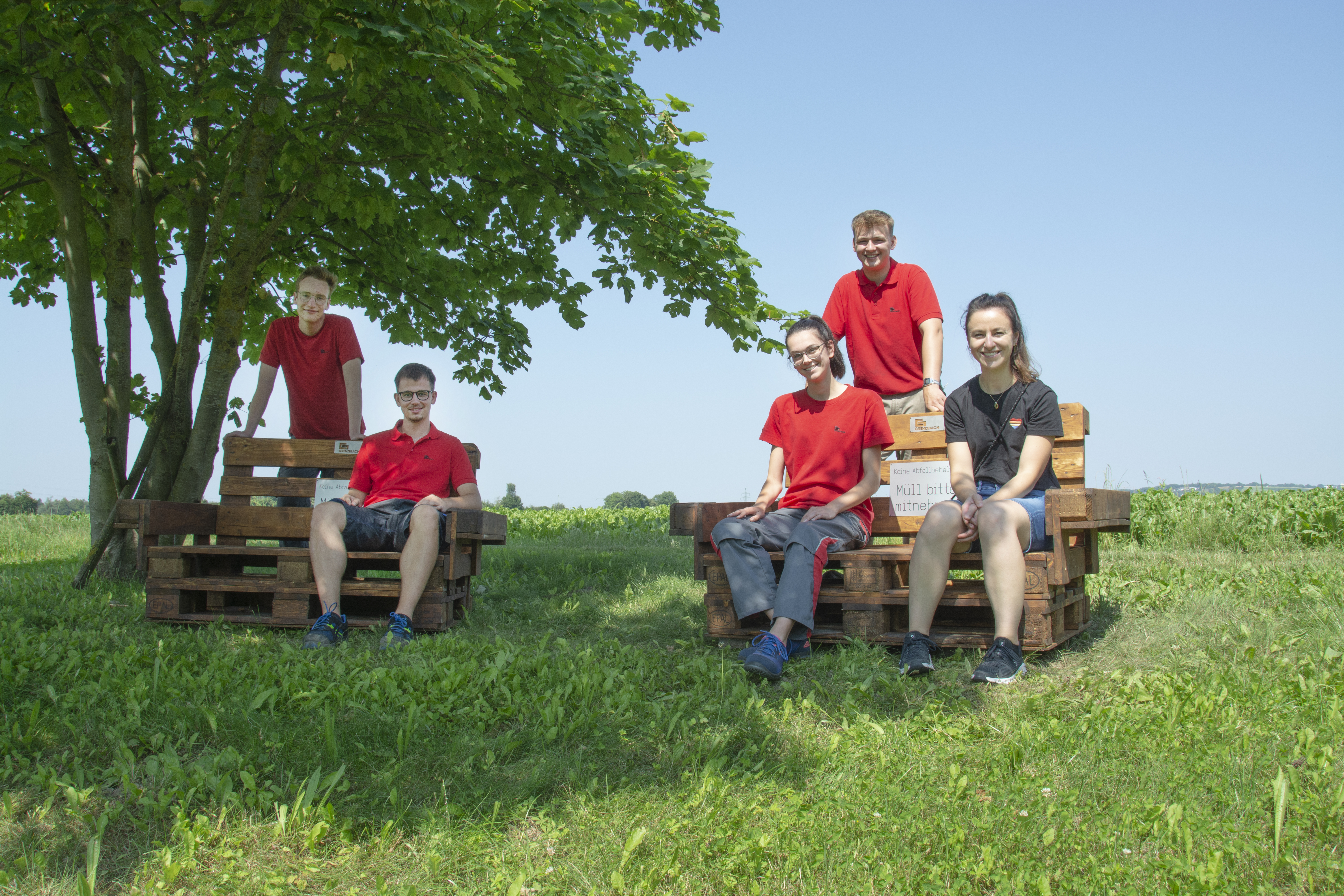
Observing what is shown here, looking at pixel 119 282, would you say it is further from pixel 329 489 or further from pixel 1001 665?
pixel 1001 665

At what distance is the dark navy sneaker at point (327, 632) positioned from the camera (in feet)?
16.0

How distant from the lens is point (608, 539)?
40.1 ft

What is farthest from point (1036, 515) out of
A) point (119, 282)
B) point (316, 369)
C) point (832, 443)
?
point (119, 282)

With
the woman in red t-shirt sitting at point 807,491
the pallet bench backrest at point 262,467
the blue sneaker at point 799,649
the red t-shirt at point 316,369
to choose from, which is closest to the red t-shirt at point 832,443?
the woman in red t-shirt sitting at point 807,491

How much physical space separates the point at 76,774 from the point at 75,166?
24.2ft

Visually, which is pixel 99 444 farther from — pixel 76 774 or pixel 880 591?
pixel 880 591

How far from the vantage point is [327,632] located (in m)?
5.03

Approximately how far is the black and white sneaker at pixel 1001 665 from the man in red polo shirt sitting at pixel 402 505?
3.01 metres

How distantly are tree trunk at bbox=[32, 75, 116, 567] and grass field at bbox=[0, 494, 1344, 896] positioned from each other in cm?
334

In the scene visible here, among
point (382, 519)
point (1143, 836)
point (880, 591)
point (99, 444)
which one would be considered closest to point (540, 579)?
point (382, 519)

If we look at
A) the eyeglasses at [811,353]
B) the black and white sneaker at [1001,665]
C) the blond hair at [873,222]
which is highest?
the blond hair at [873,222]

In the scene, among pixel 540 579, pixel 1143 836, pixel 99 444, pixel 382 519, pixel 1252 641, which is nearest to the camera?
pixel 1143 836

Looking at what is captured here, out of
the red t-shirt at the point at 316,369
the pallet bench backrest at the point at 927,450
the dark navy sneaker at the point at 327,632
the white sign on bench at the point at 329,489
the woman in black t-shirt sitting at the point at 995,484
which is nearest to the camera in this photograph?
the woman in black t-shirt sitting at the point at 995,484

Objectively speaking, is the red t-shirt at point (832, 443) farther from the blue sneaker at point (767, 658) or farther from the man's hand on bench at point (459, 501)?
the man's hand on bench at point (459, 501)
